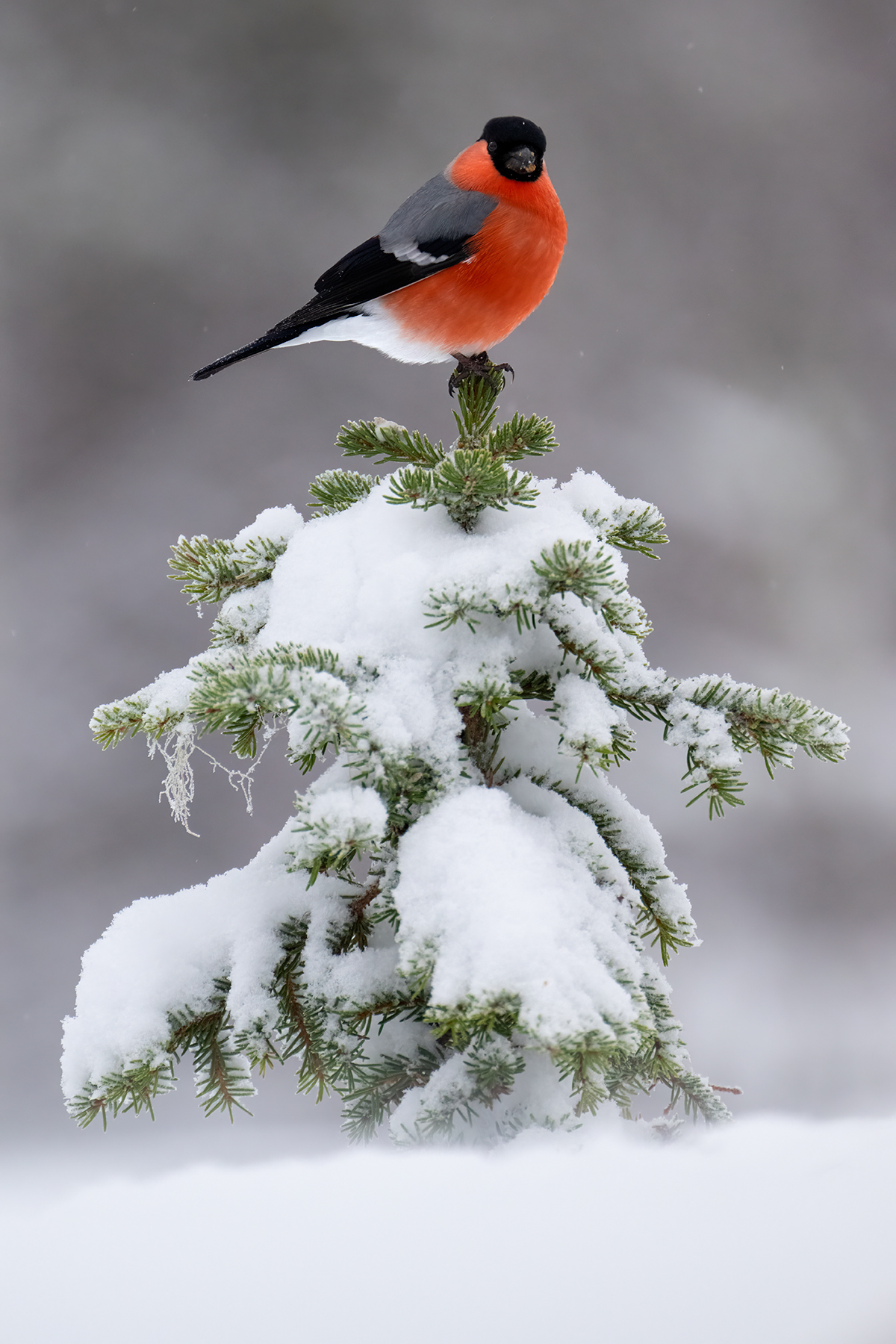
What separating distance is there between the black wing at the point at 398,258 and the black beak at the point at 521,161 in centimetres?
4

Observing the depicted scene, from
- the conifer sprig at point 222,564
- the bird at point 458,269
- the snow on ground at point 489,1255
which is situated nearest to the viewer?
the snow on ground at point 489,1255

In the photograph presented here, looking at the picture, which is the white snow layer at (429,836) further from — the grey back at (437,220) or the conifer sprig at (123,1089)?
the grey back at (437,220)

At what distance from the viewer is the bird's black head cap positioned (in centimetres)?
94

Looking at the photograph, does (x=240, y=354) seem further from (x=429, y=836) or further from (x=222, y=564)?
(x=429, y=836)

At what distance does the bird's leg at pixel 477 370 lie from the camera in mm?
798

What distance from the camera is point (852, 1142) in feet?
2.08

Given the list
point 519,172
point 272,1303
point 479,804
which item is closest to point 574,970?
point 479,804

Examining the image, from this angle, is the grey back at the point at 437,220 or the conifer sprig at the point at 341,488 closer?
the conifer sprig at the point at 341,488

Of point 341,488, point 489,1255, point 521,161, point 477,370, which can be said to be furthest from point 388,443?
point 489,1255

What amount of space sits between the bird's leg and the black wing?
9 centimetres

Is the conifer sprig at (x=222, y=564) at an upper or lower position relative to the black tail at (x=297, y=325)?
lower

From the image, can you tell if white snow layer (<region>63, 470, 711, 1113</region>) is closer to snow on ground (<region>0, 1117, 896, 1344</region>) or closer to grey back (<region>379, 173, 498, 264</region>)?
snow on ground (<region>0, 1117, 896, 1344</region>)

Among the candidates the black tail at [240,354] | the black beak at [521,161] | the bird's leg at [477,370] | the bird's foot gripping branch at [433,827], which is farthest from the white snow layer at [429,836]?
the black beak at [521,161]

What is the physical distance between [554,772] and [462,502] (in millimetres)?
190
